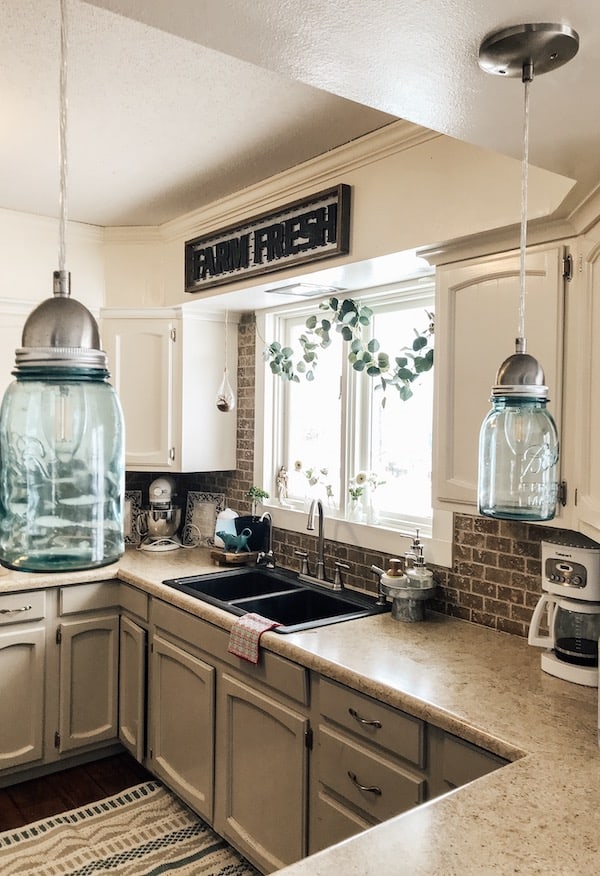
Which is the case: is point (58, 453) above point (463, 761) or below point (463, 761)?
above

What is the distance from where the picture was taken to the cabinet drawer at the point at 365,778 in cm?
186

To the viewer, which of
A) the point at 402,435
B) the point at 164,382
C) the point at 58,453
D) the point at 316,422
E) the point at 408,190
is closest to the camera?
the point at 58,453

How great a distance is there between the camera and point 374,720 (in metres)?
1.94

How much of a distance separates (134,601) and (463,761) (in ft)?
5.96

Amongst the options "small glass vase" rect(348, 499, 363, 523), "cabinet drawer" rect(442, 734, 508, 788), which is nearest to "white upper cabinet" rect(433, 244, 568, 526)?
"cabinet drawer" rect(442, 734, 508, 788)

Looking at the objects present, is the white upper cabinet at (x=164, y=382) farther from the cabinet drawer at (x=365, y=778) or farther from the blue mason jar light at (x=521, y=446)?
the blue mason jar light at (x=521, y=446)

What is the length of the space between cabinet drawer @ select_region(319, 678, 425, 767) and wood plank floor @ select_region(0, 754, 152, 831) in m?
1.46

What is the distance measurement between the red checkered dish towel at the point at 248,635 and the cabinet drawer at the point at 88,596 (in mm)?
986

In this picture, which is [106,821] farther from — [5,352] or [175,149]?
[175,149]

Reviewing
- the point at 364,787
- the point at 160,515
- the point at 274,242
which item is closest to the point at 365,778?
the point at 364,787

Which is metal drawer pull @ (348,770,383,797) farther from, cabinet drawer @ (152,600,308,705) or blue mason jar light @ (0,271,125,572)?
blue mason jar light @ (0,271,125,572)

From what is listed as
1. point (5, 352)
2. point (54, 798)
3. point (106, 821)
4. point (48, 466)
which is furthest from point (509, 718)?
point (5, 352)

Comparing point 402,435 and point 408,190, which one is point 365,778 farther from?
point 408,190

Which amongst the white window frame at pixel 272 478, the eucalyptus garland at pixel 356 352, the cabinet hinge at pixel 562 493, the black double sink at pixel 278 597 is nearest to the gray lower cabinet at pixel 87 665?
the black double sink at pixel 278 597
